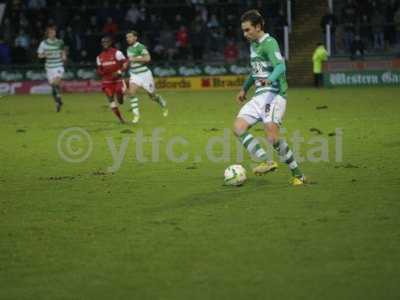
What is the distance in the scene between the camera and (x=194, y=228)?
28.6 feet

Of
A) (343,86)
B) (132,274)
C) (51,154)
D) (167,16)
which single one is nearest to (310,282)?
(132,274)

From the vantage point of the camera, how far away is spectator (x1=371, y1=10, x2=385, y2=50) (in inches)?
1414

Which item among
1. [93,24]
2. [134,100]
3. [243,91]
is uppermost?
[243,91]

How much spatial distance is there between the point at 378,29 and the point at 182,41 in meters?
8.32

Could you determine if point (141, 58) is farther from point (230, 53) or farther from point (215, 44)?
point (215, 44)

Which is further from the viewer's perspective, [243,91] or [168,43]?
[168,43]

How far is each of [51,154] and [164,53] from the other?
21.5 metres

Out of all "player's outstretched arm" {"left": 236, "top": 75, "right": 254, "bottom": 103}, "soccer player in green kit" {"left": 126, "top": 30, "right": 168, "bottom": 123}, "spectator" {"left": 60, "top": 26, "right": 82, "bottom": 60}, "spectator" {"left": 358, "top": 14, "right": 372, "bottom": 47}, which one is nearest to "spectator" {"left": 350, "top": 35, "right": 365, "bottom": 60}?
"spectator" {"left": 358, "top": 14, "right": 372, "bottom": 47}

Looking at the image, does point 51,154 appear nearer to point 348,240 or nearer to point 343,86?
point 348,240

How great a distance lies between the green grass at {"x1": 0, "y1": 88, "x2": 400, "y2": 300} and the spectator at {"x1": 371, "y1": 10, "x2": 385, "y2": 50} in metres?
19.7

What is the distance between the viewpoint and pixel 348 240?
793 centimetres

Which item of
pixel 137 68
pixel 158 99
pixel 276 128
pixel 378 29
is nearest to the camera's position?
pixel 276 128

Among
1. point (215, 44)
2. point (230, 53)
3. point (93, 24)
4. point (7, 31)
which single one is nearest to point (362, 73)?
point (230, 53)

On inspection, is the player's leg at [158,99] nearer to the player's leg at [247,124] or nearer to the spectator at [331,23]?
→ the player's leg at [247,124]
